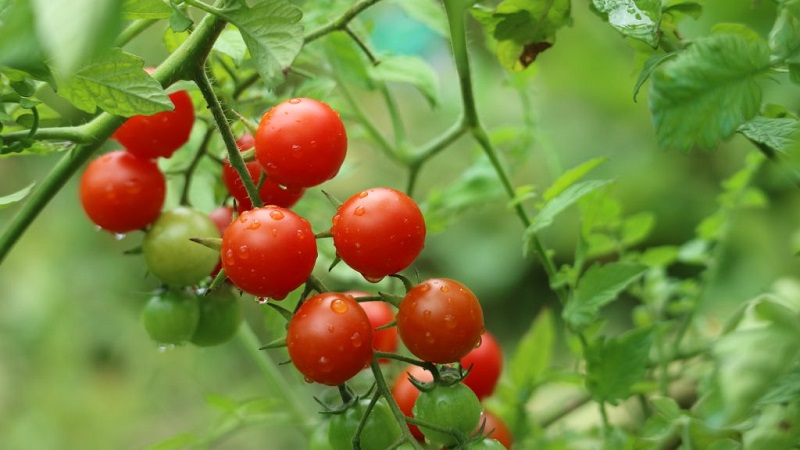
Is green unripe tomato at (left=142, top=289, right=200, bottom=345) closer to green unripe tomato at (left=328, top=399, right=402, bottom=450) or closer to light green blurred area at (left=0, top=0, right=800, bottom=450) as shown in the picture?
green unripe tomato at (left=328, top=399, right=402, bottom=450)

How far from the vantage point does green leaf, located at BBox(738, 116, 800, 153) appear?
1.20 ft

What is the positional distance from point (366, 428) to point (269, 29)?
191mm

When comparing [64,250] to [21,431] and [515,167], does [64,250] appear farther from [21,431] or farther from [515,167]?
[515,167]

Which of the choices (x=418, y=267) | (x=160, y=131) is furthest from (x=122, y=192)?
(x=418, y=267)

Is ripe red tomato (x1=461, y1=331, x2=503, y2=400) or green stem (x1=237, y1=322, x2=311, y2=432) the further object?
green stem (x1=237, y1=322, x2=311, y2=432)

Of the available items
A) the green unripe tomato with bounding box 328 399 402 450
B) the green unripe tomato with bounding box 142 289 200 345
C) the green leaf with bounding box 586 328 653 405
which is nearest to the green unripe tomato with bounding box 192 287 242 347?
the green unripe tomato with bounding box 142 289 200 345

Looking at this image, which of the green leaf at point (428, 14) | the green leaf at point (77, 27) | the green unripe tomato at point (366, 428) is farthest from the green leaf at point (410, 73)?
the green leaf at point (77, 27)

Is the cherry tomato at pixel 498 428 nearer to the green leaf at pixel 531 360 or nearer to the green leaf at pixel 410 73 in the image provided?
the green leaf at pixel 531 360

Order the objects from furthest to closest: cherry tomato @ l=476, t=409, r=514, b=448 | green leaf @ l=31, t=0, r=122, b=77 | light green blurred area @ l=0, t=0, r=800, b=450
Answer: light green blurred area @ l=0, t=0, r=800, b=450
cherry tomato @ l=476, t=409, r=514, b=448
green leaf @ l=31, t=0, r=122, b=77

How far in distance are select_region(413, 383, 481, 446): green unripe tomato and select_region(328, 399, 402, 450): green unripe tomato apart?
2 cm

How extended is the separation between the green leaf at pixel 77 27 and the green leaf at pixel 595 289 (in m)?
0.36

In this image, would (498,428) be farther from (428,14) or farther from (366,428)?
(428,14)

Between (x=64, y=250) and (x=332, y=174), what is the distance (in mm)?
1607

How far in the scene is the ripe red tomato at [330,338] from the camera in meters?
0.40
